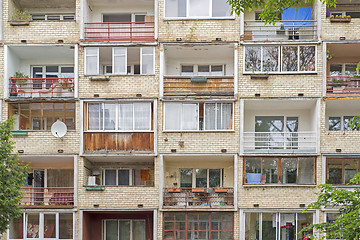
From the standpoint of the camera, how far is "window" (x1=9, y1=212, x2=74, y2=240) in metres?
24.1

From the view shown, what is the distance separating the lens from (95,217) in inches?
1001

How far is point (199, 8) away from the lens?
973 inches

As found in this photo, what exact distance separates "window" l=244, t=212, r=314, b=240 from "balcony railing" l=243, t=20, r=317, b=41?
852 centimetres

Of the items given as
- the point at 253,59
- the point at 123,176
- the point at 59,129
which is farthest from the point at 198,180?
the point at 59,129

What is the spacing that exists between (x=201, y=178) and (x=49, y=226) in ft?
25.4

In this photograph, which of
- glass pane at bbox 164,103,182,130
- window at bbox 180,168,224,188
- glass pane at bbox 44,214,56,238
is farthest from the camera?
window at bbox 180,168,224,188

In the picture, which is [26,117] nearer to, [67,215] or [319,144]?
[67,215]

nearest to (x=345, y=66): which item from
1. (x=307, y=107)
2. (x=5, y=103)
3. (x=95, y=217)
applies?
(x=307, y=107)

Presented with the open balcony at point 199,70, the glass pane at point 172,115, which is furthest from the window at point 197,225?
the open balcony at point 199,70

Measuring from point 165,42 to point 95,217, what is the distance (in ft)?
30.8

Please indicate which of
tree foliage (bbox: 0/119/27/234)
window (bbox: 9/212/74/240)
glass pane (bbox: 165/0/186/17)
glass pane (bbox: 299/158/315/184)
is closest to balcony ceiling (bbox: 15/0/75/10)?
glass pane (bbox: 165/0/186/17)

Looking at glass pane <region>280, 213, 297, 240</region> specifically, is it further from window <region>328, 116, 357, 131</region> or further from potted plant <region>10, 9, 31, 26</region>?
potted plant <region>10, 9, 31, 26</region>

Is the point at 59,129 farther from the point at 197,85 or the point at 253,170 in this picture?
the point at 253,170

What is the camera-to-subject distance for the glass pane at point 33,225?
24141 millimetres
